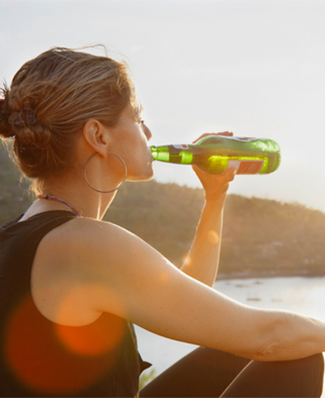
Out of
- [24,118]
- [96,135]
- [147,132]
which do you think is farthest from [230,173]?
[24,118]

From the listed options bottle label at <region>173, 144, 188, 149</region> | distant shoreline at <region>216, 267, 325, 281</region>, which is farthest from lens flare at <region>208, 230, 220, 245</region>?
distant shoreline at <region>216, 267, 325, 281</region>

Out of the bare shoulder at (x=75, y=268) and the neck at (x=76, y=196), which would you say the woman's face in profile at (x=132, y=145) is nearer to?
the neck at (x=76, y=196)

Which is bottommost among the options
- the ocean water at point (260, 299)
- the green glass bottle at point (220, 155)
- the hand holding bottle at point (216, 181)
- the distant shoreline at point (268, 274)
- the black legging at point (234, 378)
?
the distant shoreline at point (268, 274)

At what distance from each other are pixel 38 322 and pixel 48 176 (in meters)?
0.39

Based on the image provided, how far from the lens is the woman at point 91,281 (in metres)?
0.77

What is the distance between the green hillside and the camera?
202 inches

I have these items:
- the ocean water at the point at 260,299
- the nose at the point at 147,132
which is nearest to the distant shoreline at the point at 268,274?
the ocean water at the point at 260,299

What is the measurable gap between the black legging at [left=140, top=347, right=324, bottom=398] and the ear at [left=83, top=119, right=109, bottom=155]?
2.31 ft

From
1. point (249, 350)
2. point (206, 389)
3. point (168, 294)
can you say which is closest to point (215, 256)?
point (206, 389)

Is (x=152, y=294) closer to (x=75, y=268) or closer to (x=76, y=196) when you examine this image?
(x=75, y=268)

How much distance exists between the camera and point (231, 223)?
5445mm

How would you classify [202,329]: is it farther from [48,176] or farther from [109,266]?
[48,176]

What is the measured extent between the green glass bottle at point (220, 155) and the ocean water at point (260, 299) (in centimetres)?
81

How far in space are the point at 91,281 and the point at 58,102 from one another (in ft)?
1.46
